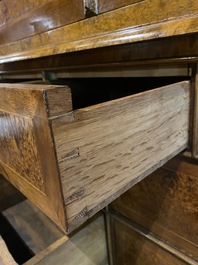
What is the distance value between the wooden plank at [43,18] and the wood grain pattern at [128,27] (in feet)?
0.08

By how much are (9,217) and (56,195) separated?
1.00m

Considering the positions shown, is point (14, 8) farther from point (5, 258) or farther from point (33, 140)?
point (5, 258)

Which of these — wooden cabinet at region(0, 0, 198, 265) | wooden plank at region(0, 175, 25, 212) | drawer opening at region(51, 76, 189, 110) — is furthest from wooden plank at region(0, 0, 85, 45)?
wooden plank at region(0, 175, 25, 212)

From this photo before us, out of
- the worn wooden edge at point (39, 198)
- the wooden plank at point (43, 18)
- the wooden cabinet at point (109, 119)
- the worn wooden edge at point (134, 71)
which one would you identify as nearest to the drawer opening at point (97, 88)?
the wooden cabinet at point (109, 119)

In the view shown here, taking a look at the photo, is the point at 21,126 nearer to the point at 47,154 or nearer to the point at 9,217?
the point at 47,154

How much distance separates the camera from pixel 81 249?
871mm

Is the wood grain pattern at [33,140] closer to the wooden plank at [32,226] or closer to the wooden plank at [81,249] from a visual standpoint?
the wooden plank at [81,249]

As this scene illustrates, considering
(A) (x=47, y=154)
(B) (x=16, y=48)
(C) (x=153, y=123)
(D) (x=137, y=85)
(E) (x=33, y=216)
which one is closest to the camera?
(A) (x=47, y=154)

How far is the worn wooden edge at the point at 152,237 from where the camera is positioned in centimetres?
77

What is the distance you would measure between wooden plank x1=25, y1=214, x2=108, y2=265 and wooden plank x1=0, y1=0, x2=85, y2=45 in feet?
2.50

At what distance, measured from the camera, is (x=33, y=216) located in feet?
3.84

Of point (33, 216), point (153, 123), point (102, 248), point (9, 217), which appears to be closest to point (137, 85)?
point (153, 123)

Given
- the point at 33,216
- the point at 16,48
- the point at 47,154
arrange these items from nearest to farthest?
the point at 47,154, the point at 16,48, the point at 33,216

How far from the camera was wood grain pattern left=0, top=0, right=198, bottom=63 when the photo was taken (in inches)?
18.9
